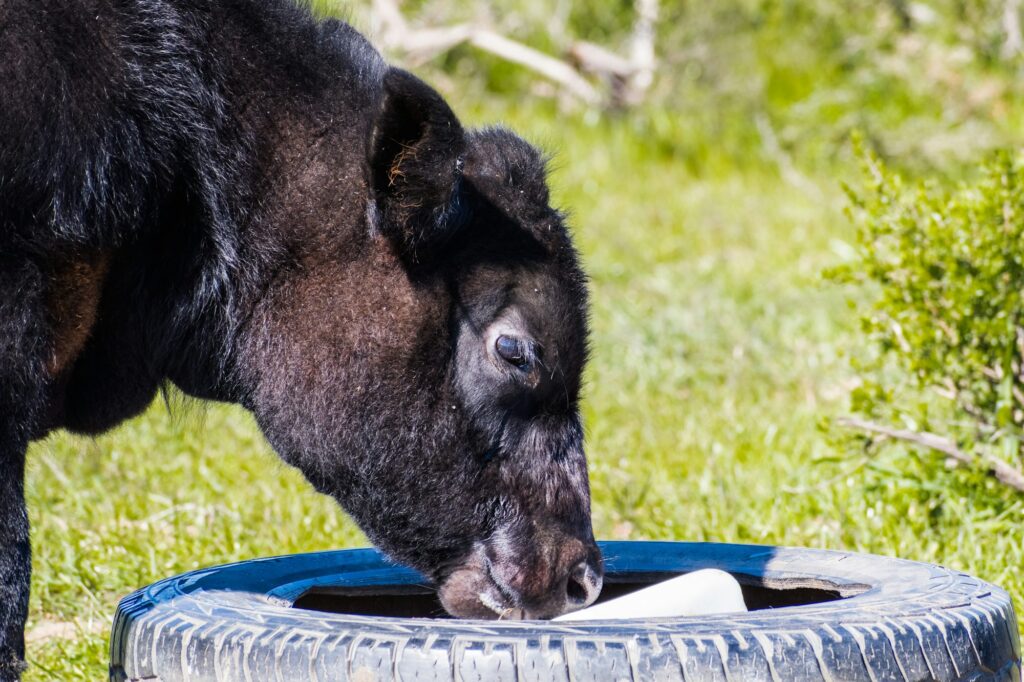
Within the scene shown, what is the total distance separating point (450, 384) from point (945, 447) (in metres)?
2.26

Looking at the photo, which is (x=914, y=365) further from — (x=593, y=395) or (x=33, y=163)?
(x=33, y=163)

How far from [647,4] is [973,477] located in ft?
29.2

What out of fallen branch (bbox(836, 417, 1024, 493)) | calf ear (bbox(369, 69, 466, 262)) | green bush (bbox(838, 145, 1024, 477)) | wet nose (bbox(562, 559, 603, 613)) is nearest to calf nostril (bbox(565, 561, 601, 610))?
wet nose (bbox(562, 559, 603, 613))

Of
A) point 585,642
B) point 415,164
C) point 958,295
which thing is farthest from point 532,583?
point 958,295

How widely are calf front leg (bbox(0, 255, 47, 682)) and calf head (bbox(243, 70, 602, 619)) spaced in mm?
606

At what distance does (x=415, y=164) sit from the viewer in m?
3.22

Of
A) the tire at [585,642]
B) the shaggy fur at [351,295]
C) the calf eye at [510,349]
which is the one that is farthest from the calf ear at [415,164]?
the tire at [585,642]

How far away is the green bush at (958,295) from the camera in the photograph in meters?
4.88

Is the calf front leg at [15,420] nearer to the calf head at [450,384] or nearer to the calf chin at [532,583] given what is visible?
the calf head at [450,384]

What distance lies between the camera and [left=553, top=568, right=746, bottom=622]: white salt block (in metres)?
3.08

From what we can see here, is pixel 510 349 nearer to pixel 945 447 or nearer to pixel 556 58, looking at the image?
pixel 945 447

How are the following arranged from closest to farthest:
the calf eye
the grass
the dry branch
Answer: the calf eye, the grass, the dry branch

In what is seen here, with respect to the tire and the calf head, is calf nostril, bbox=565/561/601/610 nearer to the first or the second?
the calf head

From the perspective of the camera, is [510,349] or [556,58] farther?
[556,58]
